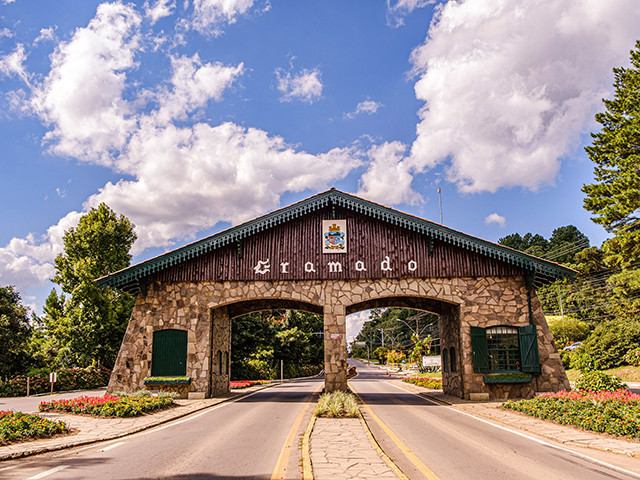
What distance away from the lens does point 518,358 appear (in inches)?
749

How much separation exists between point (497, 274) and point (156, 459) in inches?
625

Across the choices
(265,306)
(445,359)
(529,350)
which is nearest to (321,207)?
(265,306)

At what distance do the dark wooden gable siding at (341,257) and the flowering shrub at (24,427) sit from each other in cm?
983

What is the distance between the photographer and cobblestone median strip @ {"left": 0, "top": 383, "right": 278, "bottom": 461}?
8586 millimetres

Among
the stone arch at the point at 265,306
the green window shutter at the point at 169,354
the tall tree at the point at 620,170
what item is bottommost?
the green window shutter at the point at 169,354

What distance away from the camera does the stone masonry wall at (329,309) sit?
19.2m

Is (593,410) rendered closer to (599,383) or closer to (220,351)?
(599,383)

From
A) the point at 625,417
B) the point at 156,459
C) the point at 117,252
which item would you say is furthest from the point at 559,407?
the point at 117,252

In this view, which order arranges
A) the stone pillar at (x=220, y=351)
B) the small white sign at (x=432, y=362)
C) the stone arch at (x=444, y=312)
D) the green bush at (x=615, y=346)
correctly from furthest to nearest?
the small white sign at (x=432, y=362), the green bush at (x=615, y=346), the stone pillar at (x=220, y=351), the stone arch at (x=444, y=312)

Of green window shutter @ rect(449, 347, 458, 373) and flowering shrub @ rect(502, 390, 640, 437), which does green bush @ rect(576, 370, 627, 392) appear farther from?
green window shutter @ rect(449, 347, 458, 373)

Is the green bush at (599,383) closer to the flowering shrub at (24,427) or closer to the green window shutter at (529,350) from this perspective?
the green window shutter at (529,350)

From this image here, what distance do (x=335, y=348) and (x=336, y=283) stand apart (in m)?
2.76

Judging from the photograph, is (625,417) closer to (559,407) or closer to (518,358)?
(559,407)

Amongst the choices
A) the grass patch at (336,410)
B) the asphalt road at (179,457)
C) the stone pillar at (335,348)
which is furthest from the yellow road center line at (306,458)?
the stone pillar at (335,348)
